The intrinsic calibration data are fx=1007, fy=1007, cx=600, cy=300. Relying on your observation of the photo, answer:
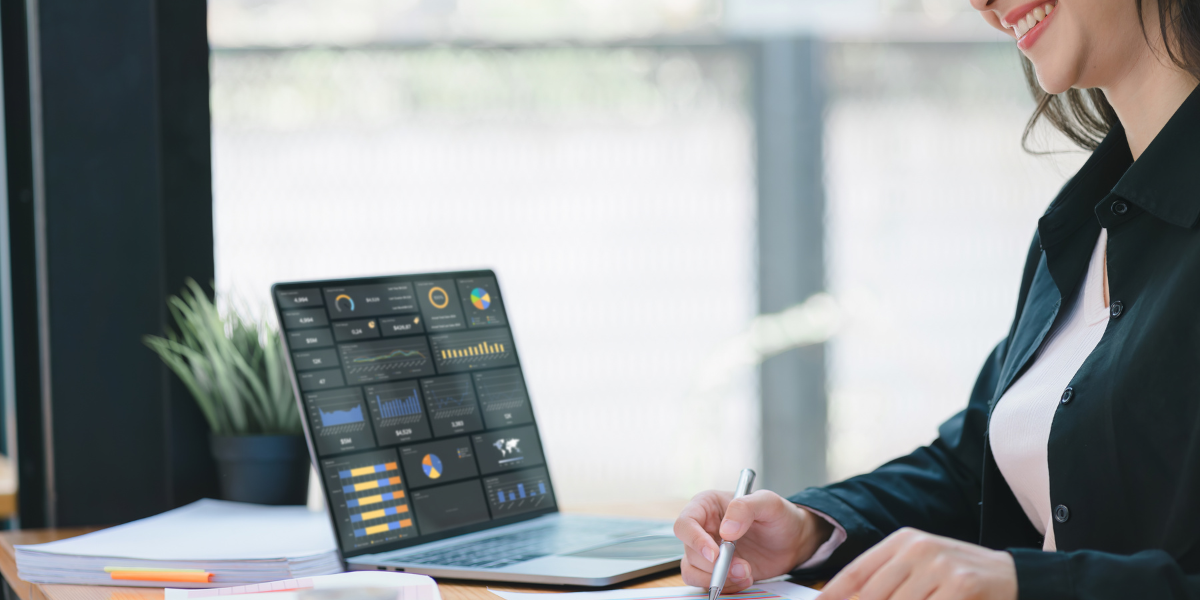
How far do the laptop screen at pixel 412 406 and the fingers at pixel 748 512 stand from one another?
0.29 metres

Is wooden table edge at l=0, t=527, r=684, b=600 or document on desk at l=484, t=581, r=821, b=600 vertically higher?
wooden table edge at l=0, t=527, r=684, b=600

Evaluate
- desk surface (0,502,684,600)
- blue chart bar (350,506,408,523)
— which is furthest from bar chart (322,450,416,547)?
desk surface (0,502,684,600)

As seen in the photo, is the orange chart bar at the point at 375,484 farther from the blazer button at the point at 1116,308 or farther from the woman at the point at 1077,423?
the blazer button at the point at 1116,308

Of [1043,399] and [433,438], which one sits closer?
[1043,399]

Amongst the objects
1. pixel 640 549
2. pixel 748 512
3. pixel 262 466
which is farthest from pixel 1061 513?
pixel 262 466

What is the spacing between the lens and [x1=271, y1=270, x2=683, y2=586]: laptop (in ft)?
2.86

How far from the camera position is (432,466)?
38.2 inches

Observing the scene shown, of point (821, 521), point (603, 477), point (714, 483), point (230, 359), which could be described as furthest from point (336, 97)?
point (821, 521)

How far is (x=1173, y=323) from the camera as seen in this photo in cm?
70

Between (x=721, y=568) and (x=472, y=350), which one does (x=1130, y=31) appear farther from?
(x=472, y=350)

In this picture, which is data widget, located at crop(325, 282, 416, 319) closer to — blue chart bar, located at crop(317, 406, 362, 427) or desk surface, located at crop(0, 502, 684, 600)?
blue chart bar, located at crop(317, 406, 362, 427)

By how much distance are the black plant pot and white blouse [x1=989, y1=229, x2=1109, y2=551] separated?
0.70 metres

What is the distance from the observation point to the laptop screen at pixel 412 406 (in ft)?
3.00

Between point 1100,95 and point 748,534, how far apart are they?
0.56m
